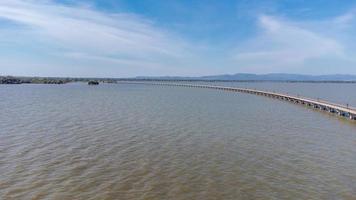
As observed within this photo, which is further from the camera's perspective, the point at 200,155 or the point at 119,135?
the point at 119,135

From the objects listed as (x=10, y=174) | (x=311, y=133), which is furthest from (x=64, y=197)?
(x=311, y=133)

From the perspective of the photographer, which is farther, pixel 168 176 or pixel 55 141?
pixel 55 141

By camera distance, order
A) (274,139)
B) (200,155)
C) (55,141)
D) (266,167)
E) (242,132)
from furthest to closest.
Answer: (242,132) → (274,139) → (55,141) → (200,155) → (266,167)

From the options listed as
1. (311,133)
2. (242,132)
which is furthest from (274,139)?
(311,133)

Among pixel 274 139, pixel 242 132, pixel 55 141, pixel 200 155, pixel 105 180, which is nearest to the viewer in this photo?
pixel 105 180

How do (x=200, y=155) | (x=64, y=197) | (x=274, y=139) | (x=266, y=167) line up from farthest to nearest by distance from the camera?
1. (x=274, y=139)
2. (x=200, y=155)
3. (x=266, y=167)
4. (x=64, y=197)

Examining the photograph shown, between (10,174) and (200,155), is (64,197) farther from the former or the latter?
(200,155)

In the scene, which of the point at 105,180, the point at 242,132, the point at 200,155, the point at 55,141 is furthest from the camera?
the point at 242,132

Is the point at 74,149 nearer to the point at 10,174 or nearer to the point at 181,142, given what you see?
the point at 10,174
